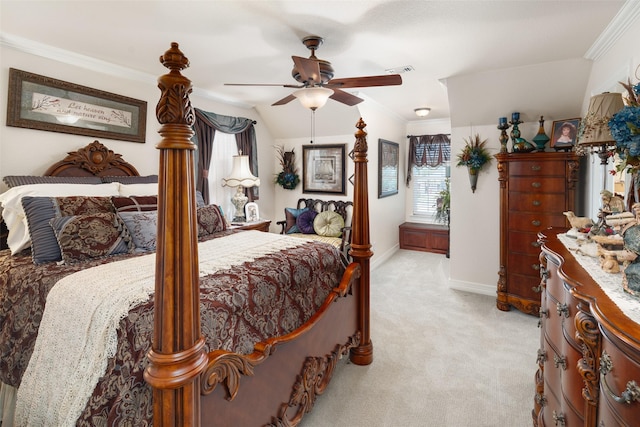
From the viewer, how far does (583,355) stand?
1.12m

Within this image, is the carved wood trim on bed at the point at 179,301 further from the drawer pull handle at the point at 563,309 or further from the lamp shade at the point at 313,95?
the lamp shade at the point at 313,95

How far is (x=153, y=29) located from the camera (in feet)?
7.84

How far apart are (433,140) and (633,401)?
18.3ft

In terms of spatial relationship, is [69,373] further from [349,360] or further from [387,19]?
[387,19]

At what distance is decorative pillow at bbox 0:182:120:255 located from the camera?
216 centimetres

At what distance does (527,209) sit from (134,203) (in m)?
3.63

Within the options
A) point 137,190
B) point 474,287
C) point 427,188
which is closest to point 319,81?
point 137,190

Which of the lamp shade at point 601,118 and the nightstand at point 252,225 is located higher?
the lamp shade at point 601,118

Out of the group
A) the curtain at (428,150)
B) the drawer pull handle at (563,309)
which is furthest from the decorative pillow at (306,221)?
the drawer pull handle at (563,309)

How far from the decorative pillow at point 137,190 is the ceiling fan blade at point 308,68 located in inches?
66.8

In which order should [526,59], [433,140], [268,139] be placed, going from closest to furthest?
[526,59]
[268,139]
[433,140]

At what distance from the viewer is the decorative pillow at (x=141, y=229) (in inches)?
89.3

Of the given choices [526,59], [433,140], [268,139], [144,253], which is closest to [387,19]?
[526,59]

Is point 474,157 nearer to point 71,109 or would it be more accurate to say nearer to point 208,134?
point 208,134
